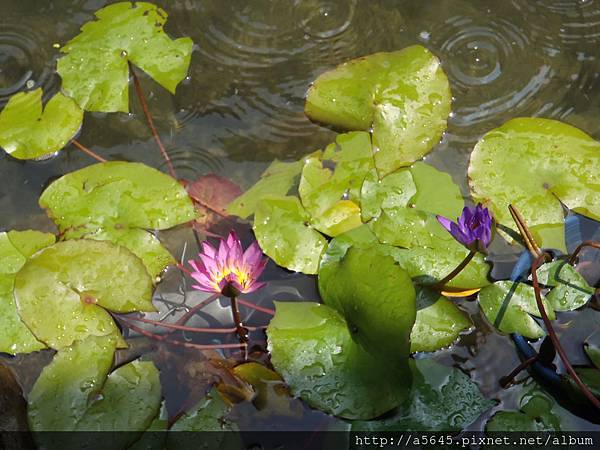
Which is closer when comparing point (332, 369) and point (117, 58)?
point (332, 369)

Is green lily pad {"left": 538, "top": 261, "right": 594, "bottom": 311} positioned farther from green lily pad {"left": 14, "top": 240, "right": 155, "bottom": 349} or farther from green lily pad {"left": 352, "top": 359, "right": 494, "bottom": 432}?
green lily pad {"left": 14, "top": 240, "right": 155, "bottom": 349}

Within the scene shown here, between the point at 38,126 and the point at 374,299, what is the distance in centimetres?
130

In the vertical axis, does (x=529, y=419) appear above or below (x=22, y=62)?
below

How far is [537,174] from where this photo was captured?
196cm

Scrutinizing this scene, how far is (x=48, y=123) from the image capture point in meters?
2.18

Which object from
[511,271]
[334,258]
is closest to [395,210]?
[334,258]

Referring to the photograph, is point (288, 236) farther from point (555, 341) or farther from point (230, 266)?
point (555, 341)

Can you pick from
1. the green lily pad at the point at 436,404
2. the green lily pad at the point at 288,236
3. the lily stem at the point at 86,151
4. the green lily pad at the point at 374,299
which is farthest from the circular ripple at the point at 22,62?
the green lily pad at the point at 436,404

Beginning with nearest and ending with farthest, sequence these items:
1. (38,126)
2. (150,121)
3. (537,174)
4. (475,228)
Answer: (475,228), (537,174), (38,126), (150,121)

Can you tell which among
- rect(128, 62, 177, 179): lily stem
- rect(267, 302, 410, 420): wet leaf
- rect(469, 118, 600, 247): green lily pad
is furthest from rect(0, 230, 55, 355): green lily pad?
rect(469, 118, 600, 247): green lily pad

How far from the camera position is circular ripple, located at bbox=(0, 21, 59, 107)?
2354 mm

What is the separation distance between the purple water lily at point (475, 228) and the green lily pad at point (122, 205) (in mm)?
828

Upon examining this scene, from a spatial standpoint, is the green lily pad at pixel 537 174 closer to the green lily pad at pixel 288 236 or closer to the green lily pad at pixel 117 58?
the green lily pad at pixel 288 236

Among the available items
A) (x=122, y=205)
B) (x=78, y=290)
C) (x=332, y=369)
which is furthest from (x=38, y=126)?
(x=332, y=369)
